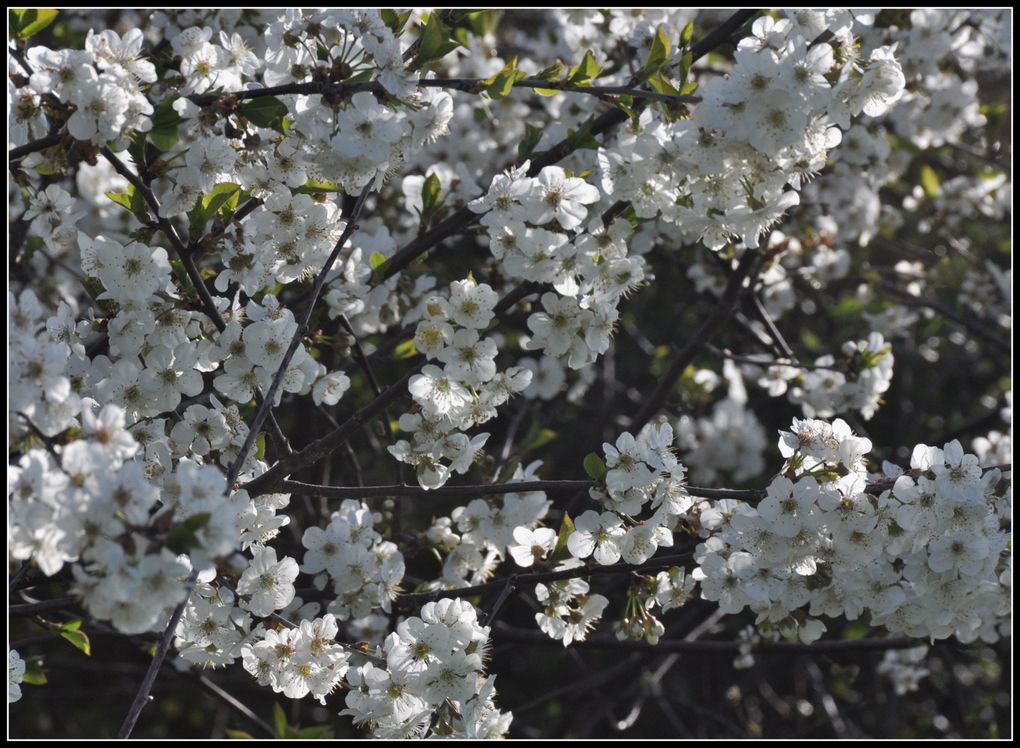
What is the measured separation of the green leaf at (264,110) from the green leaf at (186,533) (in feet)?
3.11

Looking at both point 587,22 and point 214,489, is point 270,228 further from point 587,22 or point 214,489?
point 587,22

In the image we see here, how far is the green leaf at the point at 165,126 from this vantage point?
1924 millimetres

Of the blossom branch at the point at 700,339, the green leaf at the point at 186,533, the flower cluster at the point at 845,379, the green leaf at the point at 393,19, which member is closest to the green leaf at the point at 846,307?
the flower cluster at the point at 845,379

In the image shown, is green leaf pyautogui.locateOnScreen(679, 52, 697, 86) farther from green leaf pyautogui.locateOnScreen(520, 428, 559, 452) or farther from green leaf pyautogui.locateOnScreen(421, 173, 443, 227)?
green leaf pyautogui.locateOnScreen(520, 428, 559, 452)

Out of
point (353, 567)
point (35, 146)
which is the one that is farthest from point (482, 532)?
point (35, 146)

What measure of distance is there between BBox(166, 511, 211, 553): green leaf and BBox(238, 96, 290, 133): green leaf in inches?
37.3

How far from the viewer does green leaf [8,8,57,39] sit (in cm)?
199

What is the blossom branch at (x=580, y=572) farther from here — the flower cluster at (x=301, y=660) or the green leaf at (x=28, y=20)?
the green leaf at (x=28, y=20)

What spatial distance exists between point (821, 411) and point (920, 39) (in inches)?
51.1

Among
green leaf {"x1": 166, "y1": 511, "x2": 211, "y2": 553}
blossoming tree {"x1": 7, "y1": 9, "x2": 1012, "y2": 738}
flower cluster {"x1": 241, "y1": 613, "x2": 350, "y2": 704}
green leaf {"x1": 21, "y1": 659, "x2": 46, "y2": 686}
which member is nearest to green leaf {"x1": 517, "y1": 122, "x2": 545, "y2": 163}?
blossoming tree {"x1": 7, "y1": 9, "x2": 1012, "y2": 738}

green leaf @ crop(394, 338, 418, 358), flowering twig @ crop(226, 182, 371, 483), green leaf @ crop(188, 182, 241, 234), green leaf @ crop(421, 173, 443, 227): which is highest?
green leaf @ crop(188, 182, 241, 234)

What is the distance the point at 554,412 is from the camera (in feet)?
11.7

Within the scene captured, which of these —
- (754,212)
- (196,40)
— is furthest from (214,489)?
(754,212)

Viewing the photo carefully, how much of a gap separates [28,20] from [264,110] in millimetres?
533
